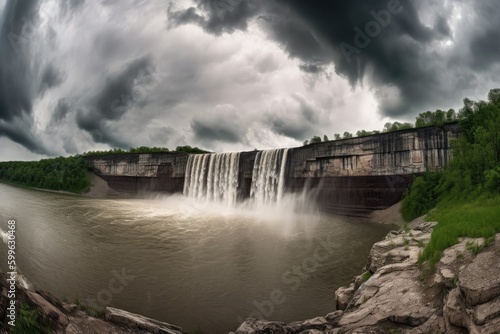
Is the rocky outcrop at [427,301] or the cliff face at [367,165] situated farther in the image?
the cliff face at [367,165]

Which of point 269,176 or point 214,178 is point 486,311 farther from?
point 214,178

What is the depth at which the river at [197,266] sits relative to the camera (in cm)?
923

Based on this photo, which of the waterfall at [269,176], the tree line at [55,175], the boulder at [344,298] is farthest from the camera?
the tree line at [55,175]

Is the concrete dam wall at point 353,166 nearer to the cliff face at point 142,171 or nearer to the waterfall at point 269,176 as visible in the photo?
the waterfall at point 269,176

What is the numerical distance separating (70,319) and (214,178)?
35.1 metres

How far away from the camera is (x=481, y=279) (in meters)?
5.27

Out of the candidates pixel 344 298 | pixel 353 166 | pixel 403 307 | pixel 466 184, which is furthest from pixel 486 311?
pixel 353 166

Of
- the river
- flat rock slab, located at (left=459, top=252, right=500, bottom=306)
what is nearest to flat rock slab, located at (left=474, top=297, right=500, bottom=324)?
flat rock slab, located at (left=459, top=252, right=500, bottom=306)

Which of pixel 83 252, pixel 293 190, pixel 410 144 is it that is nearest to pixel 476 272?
pixel 83 252

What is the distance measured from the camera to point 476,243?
675cm

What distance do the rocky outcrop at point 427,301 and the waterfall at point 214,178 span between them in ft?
101

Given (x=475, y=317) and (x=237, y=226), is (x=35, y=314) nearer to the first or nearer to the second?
(x=475, y=317)

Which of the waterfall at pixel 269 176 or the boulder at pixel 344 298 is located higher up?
the waterfall at pixel 269 176

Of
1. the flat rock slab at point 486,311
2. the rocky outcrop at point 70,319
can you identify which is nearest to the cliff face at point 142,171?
the rocky outcrop at point 70,319
